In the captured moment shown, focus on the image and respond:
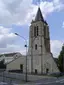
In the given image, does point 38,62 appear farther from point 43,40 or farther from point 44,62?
point 43,40

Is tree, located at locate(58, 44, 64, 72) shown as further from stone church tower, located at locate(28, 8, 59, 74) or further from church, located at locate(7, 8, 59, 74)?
stone church tower, located at locate(28, 8, 59, 74)

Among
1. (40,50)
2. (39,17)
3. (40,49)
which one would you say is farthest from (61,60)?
(39,17)

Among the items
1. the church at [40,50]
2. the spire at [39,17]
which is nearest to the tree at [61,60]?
the church at [40,50]

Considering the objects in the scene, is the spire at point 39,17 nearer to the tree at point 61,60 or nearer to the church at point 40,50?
the church at point 40,50

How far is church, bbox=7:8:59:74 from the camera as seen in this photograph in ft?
275

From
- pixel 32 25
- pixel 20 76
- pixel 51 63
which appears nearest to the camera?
pixel 20 76

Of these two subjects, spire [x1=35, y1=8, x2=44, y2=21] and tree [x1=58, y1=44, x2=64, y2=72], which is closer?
tree [x1=58, y1=44, x2=64, y2=72]

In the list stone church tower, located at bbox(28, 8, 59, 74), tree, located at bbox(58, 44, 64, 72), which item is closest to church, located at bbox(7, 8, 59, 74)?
stone church tower, located at bbox(28, 8, 59, 74)

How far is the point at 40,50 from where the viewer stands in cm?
8481

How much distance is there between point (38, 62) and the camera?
279 ft

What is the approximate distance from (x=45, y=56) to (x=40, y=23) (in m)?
13.4

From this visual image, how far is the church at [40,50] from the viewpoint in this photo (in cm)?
8388

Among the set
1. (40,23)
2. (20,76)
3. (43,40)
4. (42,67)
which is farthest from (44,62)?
(20,76)

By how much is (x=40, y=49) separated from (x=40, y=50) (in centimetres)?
42
